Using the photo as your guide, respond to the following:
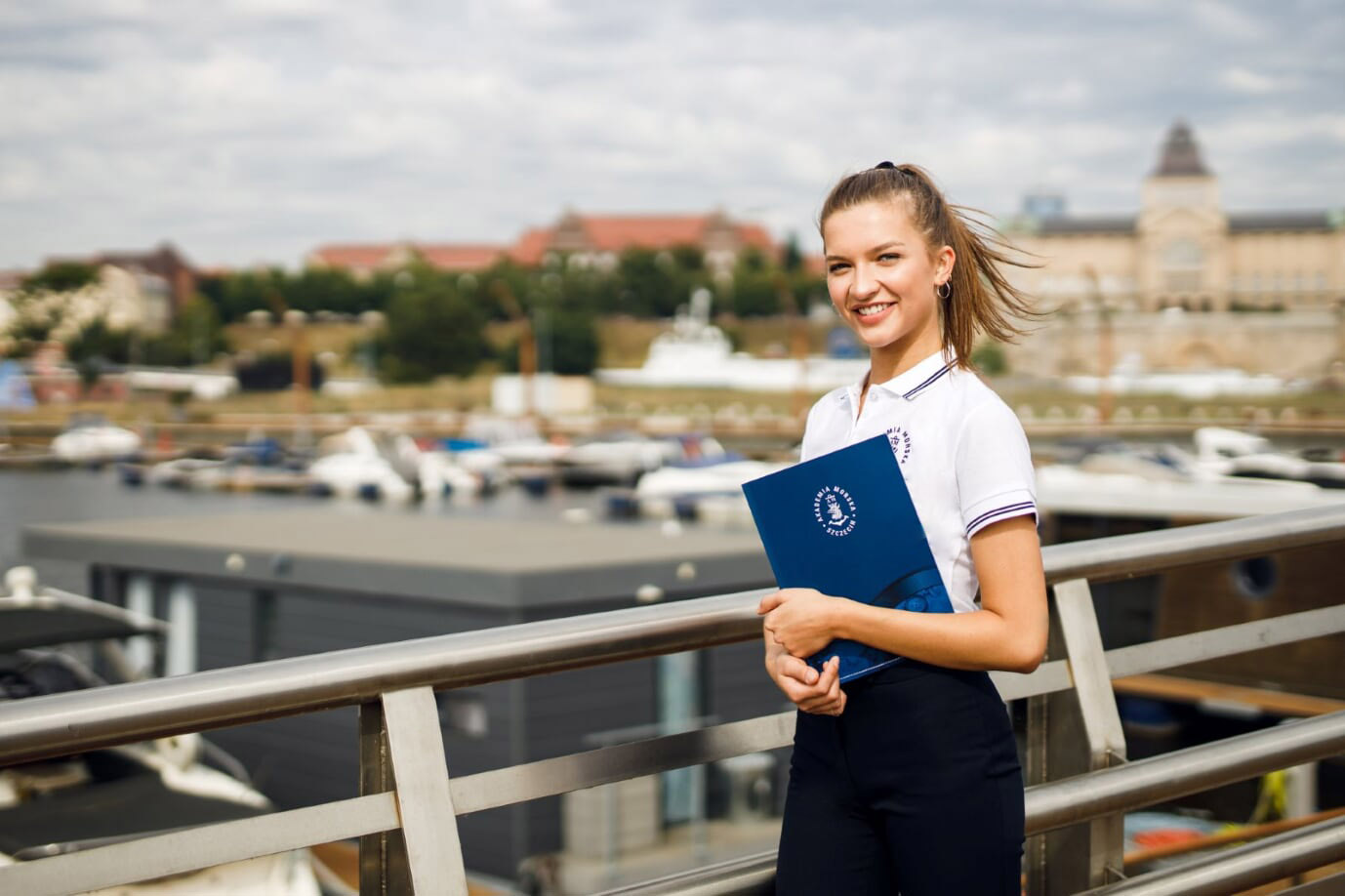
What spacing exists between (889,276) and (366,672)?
2.64 ft

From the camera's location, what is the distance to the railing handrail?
4.88ft

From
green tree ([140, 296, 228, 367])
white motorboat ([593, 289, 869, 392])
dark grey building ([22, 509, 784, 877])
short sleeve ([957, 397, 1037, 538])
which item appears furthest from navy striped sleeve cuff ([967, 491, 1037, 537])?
green tree ([140, 296, 228, 367])

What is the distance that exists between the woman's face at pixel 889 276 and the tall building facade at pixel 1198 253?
11644 centimetres

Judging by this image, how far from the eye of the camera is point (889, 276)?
1799 millimetres

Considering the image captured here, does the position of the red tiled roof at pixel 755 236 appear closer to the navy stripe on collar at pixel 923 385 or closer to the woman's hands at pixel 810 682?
the navy stripe on collar at pixel 923 385

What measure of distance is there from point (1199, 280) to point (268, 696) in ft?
409

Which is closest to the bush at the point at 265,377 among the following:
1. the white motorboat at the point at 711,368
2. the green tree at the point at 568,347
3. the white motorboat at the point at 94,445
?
the green tree at the point at 568,347

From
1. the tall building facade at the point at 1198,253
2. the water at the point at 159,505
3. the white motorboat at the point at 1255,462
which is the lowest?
the water at the point at 159,505

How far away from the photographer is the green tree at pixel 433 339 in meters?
92.3

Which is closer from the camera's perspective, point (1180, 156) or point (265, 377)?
point (265, 377)

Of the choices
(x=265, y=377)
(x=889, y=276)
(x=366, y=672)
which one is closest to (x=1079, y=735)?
(x=889, y=276)

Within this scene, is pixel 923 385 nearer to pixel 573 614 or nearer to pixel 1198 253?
pixel 573 614

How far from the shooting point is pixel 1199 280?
11738 centimetres

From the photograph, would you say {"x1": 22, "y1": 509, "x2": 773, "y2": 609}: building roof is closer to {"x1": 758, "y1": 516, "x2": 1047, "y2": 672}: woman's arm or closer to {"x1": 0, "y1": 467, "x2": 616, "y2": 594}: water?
{"x1": 758, "y1": 516, "x2": 1047, "y2": 672}: woman's arm
